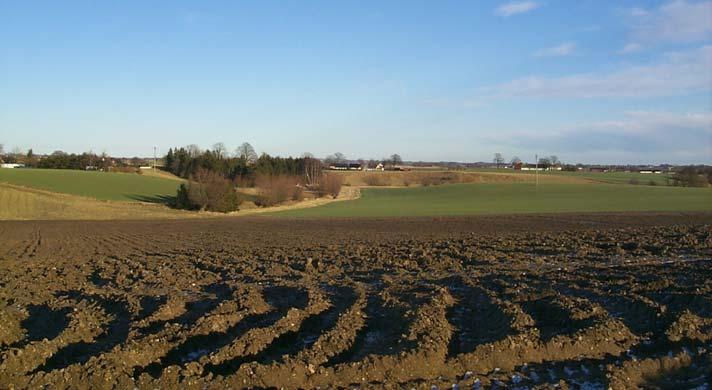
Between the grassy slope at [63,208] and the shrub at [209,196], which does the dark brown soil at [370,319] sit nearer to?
the grassy slope at [63,208]

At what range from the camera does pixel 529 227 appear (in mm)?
34875


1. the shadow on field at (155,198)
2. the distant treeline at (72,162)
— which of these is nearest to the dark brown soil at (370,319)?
the shadow on field at (155,198)

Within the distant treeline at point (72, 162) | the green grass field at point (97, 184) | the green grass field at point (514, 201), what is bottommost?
the green grass field at point (514, 201)

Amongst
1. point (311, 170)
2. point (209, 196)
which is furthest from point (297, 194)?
point (311, 170)

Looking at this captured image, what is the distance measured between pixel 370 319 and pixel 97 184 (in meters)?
83.5

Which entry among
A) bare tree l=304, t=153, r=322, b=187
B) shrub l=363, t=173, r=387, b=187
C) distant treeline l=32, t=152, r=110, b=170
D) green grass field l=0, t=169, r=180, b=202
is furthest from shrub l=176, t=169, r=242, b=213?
distant treeline l=32, t=152, r=110, b=170

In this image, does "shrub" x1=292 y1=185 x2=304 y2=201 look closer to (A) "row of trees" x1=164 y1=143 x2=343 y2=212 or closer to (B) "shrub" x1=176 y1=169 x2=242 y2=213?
(A) "row of trees" x1=164 y1=143 x2=343 y2=212

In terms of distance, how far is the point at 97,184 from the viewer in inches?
3398

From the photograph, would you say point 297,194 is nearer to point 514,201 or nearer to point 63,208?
point 514,201

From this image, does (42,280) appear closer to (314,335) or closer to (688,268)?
(314,335)

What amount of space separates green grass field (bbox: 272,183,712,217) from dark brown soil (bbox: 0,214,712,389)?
36276 mm

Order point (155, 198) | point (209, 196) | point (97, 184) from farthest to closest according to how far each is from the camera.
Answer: point (97, 184) < point (155, 198) < point (209, 196)

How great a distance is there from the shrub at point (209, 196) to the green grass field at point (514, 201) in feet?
18.5

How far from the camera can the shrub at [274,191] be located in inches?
2898
